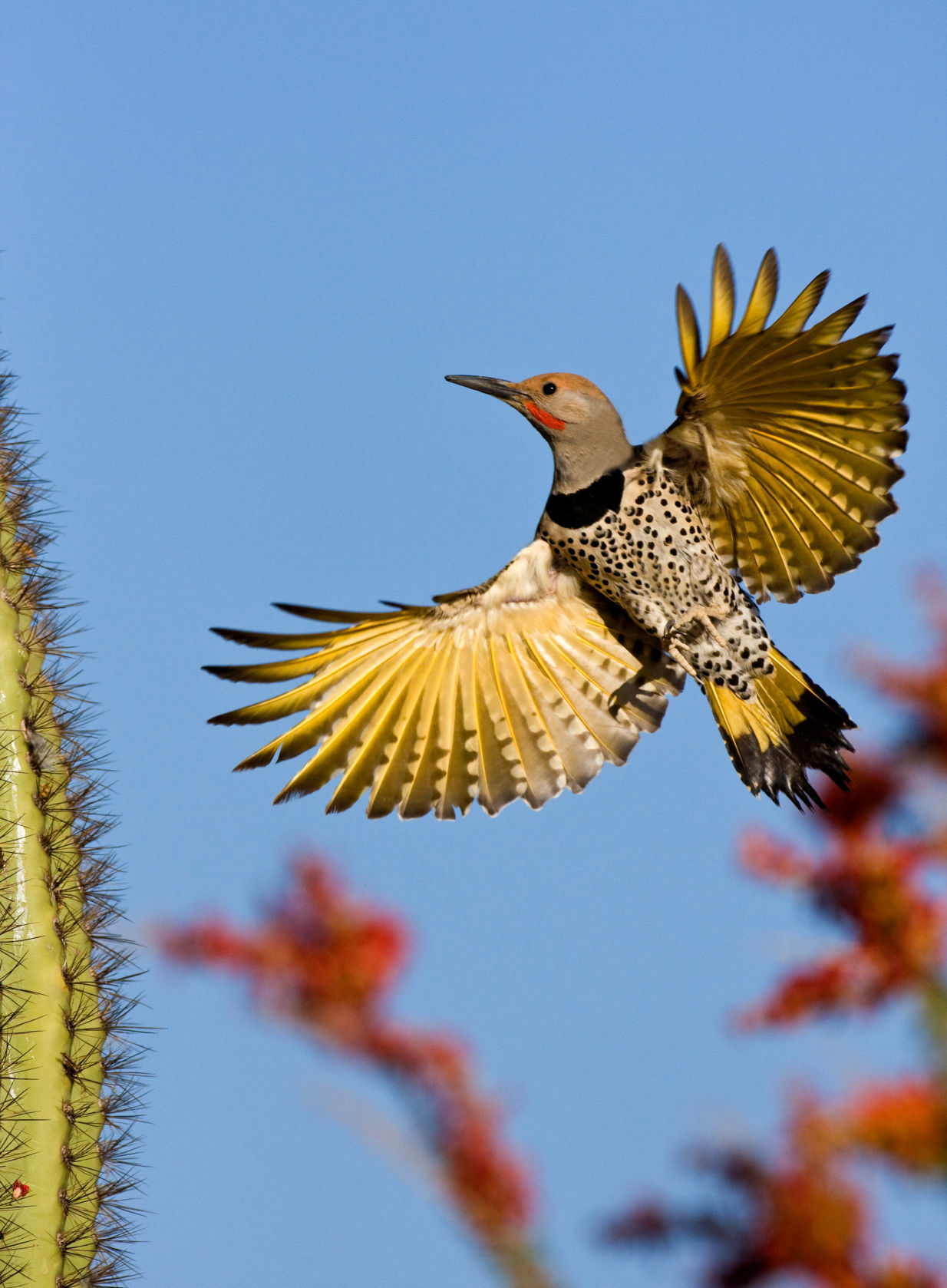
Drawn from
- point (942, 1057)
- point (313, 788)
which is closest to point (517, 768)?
point (313, 788)

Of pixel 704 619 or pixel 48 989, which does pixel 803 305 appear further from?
pixel 48 989

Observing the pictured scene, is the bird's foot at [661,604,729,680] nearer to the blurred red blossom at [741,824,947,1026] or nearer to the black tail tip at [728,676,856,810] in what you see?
the black tail tip at [728,676,856,810]

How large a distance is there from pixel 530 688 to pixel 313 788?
730mm

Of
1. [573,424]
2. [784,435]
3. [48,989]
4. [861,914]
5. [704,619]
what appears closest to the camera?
[48,989]

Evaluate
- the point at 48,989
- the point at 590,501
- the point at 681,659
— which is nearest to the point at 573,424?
the point at 590,501

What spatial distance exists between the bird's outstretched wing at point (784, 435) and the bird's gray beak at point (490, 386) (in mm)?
466

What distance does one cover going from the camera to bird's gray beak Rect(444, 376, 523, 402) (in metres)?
3.65

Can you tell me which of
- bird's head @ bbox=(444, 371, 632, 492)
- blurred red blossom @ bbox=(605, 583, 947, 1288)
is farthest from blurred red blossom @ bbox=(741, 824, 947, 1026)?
bird's head @ bbox=(444, 371, 632, 492)

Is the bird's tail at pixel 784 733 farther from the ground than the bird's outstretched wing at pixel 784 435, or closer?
closer

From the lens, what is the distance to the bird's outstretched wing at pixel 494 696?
353cm

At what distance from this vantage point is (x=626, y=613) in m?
3.72

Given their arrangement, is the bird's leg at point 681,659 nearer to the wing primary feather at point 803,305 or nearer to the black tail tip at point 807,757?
the black tail tip at point 807,757

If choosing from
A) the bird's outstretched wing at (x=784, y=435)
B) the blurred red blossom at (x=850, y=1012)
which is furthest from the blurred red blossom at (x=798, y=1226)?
the bird's outstretched wing at (x=784, y=435)

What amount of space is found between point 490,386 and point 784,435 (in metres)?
0.84
